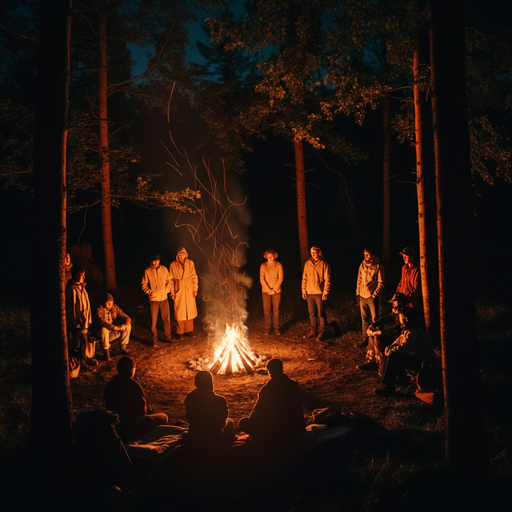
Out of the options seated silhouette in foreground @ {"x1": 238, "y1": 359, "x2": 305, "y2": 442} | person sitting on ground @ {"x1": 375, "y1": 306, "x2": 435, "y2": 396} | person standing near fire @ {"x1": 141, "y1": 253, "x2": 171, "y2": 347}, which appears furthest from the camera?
person standing near fire @ {"x1": 141, "y1": 253, "x2": 171, "y2": 347}

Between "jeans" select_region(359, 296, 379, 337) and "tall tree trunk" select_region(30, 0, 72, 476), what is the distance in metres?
7.27

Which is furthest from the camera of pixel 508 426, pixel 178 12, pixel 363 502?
pixel 178 12

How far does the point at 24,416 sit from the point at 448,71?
6724mm

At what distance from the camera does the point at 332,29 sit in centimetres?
1006

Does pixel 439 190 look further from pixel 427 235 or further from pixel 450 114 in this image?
pixel 427 235

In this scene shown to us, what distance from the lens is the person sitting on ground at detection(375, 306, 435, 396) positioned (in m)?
7.41

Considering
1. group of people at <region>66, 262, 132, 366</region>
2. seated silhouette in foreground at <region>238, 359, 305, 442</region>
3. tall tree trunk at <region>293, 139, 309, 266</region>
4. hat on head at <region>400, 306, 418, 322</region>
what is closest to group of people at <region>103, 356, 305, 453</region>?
seated silhouette in foreground at <region>238, 359, 305, 442</region>

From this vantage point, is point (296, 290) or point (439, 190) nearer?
point (439, 190)

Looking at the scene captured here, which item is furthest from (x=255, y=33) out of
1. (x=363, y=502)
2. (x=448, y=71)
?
(x=363, y=502)

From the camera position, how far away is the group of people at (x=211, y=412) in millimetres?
5344

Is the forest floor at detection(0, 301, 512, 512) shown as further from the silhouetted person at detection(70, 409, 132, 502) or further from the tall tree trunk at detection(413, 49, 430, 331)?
the tall tree trunk at detection(413, 49, 430, 331)

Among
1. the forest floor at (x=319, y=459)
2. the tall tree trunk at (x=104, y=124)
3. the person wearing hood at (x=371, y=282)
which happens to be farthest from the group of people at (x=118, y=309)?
the person wearing hood at (x=371, y=282)

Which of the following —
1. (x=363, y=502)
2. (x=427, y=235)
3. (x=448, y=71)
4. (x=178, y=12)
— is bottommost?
(x=363, y=502)

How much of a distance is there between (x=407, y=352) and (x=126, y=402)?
4319 mm
